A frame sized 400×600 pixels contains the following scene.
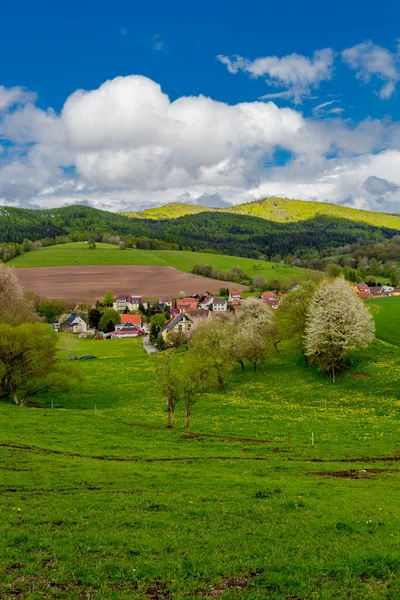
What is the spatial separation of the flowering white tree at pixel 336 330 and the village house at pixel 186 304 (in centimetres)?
10441

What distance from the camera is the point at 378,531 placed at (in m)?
14.0

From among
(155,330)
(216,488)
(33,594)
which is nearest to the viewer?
(33,594)

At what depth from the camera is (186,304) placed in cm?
16462

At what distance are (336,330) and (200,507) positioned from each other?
45.7 metres

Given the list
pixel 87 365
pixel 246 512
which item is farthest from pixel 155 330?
pixel 246 512

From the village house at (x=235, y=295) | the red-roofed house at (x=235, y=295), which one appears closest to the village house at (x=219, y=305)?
the village house at (x=235, y=295)

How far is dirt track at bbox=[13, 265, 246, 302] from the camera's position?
170 metres

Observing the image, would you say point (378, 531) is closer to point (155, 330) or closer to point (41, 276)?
point (155, 330)

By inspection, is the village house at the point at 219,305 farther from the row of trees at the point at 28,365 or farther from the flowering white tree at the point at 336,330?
the row of trees at the point at 28,365

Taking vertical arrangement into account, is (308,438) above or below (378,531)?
below

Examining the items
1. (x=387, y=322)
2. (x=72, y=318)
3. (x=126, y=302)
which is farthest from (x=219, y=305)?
(x=387, y=322)

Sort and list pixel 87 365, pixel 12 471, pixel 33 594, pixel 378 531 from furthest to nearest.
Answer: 1. pixel 87 365
2. pixel 12 471
3. pixel 378 531
4. pixel 33 594

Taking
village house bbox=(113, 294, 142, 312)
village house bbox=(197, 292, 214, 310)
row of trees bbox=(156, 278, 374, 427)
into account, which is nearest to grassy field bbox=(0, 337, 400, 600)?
row of trees bbox=(156, 278, 374, 427)

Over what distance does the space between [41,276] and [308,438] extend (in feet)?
564
